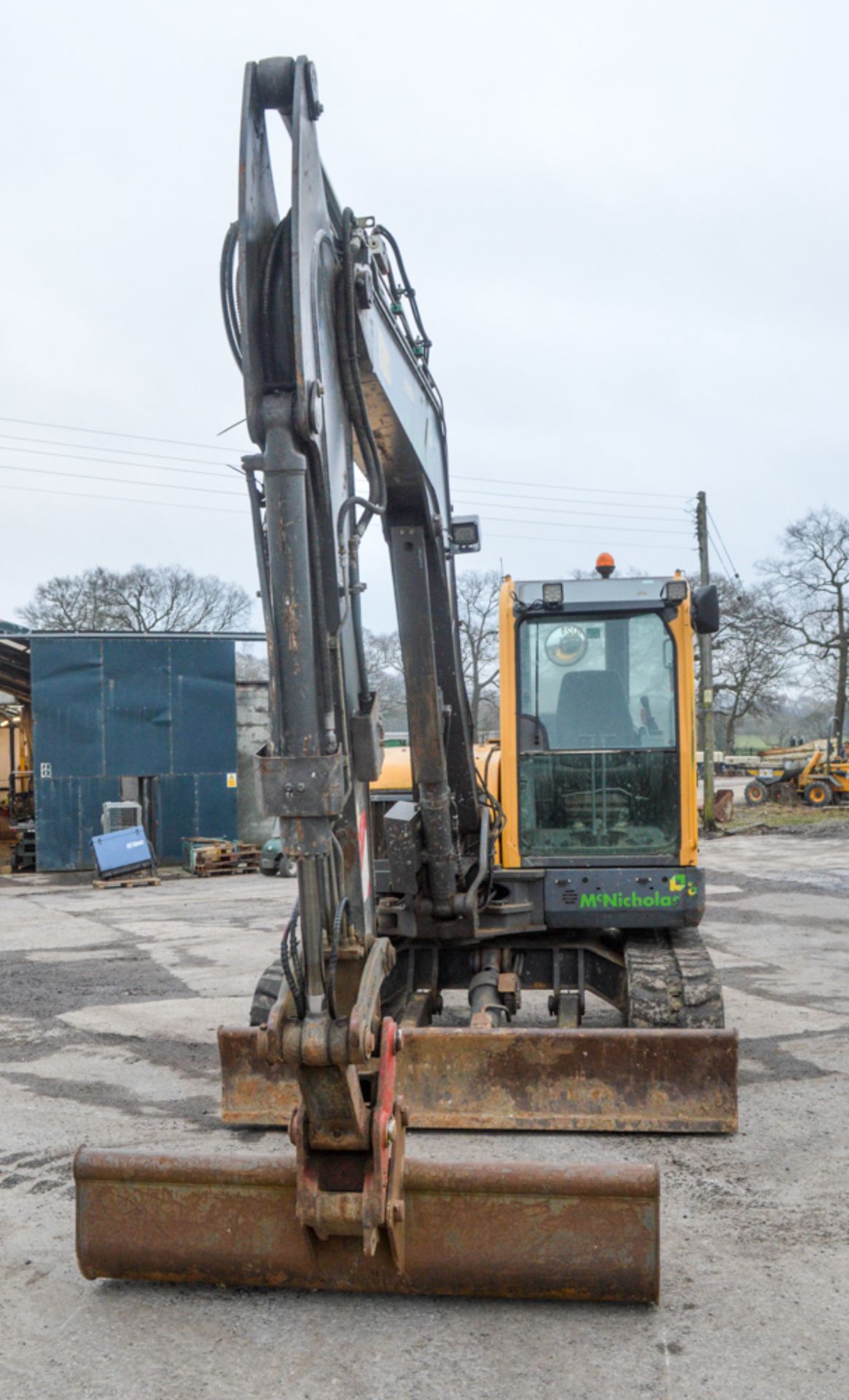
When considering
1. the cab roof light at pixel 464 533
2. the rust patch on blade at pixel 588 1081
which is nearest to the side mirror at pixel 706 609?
the cab roof light at pixel 464 533

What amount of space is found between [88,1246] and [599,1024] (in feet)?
15.8

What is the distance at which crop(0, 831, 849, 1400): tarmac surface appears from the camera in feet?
11.5

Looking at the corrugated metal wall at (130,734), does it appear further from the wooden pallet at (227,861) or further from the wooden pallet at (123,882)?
the wooden pallet at (123,882)

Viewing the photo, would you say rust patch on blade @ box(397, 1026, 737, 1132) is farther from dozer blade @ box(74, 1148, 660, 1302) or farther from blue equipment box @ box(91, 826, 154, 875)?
blue equipment box @ box(91, 826, 154, 875)

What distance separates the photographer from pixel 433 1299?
400cm

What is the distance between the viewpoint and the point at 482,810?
23.0 feet

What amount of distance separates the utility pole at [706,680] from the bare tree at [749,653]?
14.0 metres

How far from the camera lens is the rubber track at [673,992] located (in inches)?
252

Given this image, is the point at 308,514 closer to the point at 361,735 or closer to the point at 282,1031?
the point at 361,735

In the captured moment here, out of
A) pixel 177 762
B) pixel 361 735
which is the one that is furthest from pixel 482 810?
pixel 177 762

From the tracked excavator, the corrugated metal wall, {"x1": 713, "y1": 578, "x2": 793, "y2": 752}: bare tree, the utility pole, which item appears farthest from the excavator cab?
{"x1": 713, "y1": 578, "x2": 793, "y2": 752}: bare tree

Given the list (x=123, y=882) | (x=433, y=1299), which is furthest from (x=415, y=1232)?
(x=123, y=882)

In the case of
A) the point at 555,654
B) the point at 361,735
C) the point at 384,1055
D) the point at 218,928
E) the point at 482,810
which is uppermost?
the point at 555,654

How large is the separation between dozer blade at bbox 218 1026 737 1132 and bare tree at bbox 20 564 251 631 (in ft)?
131
